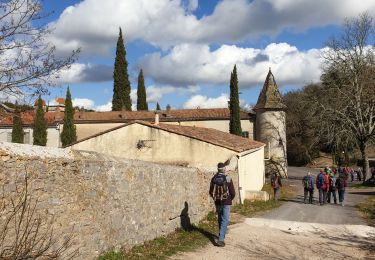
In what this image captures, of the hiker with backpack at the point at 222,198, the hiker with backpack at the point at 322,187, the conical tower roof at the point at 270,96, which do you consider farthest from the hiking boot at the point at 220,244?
the conical tower roof at the point at 270,96

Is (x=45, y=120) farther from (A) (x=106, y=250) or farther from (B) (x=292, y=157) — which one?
(A) (x=106, y=250)

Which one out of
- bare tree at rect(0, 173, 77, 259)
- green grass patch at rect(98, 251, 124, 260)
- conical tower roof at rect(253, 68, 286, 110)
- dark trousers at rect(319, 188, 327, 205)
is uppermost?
conical tower roof at rect(253, 68, 286, 110)

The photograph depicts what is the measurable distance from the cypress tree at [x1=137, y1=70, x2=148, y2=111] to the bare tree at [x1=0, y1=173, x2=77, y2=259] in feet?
184

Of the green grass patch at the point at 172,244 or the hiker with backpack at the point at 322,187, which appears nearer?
the green grass patch at the point at 172,244

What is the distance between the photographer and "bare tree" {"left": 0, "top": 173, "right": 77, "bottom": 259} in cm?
481

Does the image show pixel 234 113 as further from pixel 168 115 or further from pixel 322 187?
pixel 322 187

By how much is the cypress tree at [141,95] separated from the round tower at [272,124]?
64.9 ft

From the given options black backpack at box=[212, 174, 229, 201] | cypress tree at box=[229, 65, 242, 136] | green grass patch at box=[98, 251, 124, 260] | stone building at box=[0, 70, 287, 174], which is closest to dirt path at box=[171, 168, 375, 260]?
black backpack at box=[212, 174, 229, 201]

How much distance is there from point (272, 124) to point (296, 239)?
36.4 metres

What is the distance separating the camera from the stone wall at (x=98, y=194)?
5375 mm

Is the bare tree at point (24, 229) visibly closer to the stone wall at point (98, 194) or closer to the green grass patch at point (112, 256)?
the stone wall at point (98, 194)

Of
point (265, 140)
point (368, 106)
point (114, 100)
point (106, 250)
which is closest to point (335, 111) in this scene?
point (368, 106)

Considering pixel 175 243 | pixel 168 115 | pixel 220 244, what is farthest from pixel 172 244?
pixel 168 115

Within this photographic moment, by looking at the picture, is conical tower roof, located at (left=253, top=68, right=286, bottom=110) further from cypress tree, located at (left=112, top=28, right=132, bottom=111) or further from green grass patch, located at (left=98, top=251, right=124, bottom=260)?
green grass patch, located at (left=98, top=251, right=124, bottom=260)
